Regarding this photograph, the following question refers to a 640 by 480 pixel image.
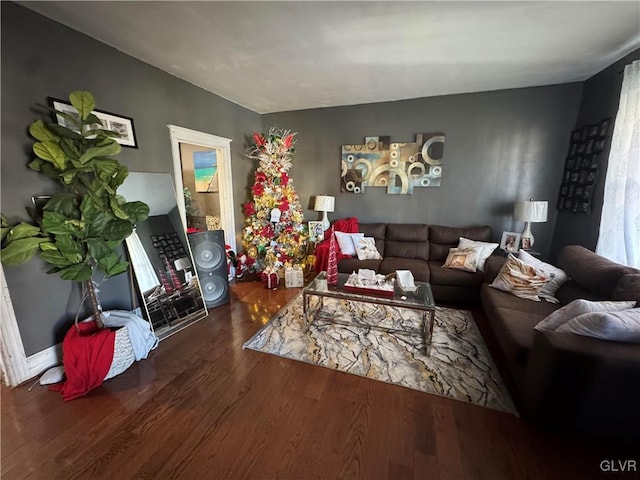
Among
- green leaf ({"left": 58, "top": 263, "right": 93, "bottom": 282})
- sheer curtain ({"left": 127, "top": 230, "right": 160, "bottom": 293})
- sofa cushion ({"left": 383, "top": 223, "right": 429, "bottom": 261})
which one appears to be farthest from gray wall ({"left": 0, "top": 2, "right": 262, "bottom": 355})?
sofa cushion ({"left": 383, "top": 223, "right": 429, "bottom": 261})

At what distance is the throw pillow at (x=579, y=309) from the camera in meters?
1.60

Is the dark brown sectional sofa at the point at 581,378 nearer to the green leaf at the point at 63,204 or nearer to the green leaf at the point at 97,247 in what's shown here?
the green leaf at the point at 97,247

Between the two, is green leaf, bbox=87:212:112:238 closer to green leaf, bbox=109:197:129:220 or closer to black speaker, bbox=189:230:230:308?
green leaf, bbox=109:197:129:220

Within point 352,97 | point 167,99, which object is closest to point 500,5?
point 352,97

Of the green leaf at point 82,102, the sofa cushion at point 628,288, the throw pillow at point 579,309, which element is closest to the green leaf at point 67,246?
the green leaf at point 82,102

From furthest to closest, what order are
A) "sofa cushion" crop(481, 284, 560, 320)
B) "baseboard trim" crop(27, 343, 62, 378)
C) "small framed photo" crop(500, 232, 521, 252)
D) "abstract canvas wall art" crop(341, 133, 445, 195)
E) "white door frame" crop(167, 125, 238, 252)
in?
"abstract canvas wall art" crop(341, 133, 445, 195)
"small framed photo" crop(500, 232, 521, 252)
"white door frame" crop(167, 125, 238, 252)
"sofa cushion" crop(481, 284, 560, 320)
"baseboard trim" crop(27, 343, 62, 378)

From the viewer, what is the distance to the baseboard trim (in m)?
1.98

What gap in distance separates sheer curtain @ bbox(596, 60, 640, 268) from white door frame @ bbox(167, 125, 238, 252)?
4.32 meters

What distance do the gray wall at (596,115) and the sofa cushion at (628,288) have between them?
52.4 inches

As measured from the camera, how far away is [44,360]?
2.04 metres

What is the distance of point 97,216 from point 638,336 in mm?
3407

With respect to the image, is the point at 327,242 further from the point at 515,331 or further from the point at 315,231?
the point at 515,331

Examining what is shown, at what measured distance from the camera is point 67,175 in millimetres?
1819

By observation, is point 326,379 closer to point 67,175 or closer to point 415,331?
point 415,331
